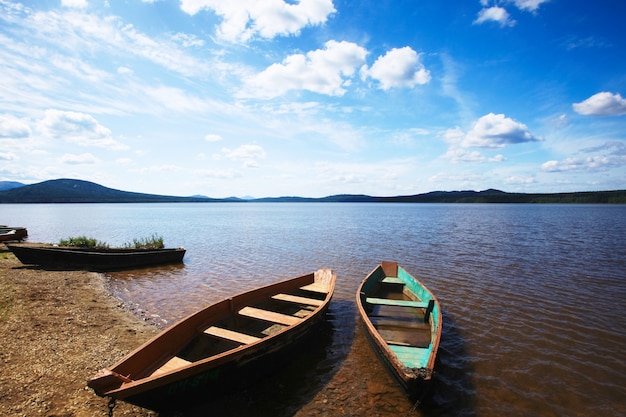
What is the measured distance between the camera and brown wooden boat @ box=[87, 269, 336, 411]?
536cm

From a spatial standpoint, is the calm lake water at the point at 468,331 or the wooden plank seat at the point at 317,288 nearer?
the calm lake water at the point at 468,331

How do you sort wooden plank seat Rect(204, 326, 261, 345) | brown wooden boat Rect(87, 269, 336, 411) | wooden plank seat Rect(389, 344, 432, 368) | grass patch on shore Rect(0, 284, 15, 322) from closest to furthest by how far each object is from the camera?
brown wooden boat Rect(87, 269, 336, 411) → wooden plank seat Rect(389, 344, 432, 368) → wooden plank seat Rect(204, 326, 261, 345) → grass patch on shore Rect(0, 284, 15, 322)

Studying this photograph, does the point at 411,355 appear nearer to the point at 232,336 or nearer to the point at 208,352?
the point at 232,336

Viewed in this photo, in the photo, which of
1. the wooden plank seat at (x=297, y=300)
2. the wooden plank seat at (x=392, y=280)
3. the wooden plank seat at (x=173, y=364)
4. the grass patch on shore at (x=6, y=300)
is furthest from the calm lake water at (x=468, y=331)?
the grass patch on shore at (x=6, y=300)

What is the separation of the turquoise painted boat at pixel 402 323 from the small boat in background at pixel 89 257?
15890mm

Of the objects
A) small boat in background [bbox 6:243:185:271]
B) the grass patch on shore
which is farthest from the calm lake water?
the grass patch on shore

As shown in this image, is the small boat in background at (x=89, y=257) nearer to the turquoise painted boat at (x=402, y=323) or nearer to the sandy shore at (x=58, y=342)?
the sandy shore at (x=58, y=342)

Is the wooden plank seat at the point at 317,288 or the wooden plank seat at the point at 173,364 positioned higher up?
the wooden plank seat at the point at 173,364

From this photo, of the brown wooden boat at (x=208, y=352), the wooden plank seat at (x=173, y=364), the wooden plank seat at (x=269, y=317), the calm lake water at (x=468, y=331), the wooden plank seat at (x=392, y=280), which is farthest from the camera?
the wooden plank seat at (x=392, y=280)

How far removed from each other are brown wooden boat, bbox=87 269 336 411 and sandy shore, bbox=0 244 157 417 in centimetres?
113

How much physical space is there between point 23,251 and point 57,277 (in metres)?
4.34

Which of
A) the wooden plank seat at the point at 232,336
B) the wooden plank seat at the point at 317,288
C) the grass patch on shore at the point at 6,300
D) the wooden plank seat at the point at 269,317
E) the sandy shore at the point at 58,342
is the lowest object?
the sandy shore at the point at 58,342

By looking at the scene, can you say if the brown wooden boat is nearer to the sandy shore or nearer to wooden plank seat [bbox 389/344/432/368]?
the sandy shore

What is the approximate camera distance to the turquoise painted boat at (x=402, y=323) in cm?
648
